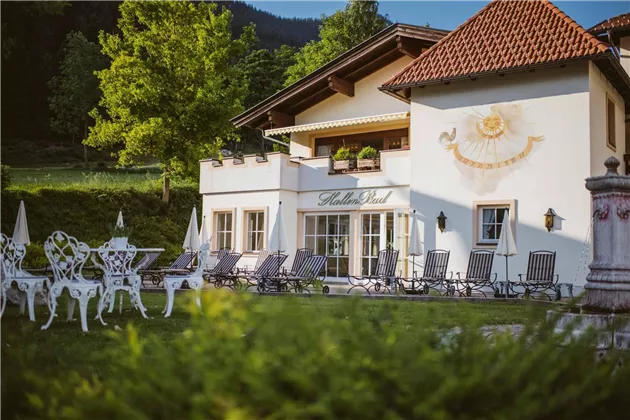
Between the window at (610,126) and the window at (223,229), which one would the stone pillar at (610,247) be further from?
the window at (223,229)

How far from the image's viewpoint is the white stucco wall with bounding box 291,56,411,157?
2052 cm

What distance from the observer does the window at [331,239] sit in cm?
1972

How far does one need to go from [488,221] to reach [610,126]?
4.27 meters

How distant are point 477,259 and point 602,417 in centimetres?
1393

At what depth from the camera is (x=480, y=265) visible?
15.6m

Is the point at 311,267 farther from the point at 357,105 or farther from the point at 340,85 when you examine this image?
the point at 340,85

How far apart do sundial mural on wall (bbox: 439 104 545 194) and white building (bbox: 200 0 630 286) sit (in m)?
0.03

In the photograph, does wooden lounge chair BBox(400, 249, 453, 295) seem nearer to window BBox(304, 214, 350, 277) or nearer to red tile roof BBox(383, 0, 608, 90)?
window BBox(304, 214, 350, 277)

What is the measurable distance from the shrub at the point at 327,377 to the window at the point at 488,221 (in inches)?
560

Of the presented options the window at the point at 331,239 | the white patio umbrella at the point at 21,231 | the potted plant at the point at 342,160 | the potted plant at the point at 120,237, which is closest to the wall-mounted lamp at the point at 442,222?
the window at the point at 331,239

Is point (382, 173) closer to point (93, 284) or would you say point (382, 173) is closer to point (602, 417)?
point (93, 284)

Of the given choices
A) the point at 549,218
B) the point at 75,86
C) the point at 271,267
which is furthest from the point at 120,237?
the point at 75,86

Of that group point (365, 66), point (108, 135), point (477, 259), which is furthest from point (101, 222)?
point (477, 259)

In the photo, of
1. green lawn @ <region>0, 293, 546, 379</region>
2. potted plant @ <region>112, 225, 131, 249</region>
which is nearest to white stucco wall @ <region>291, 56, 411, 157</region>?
green lawn @ <region>0, 293, 546, 379</region>
